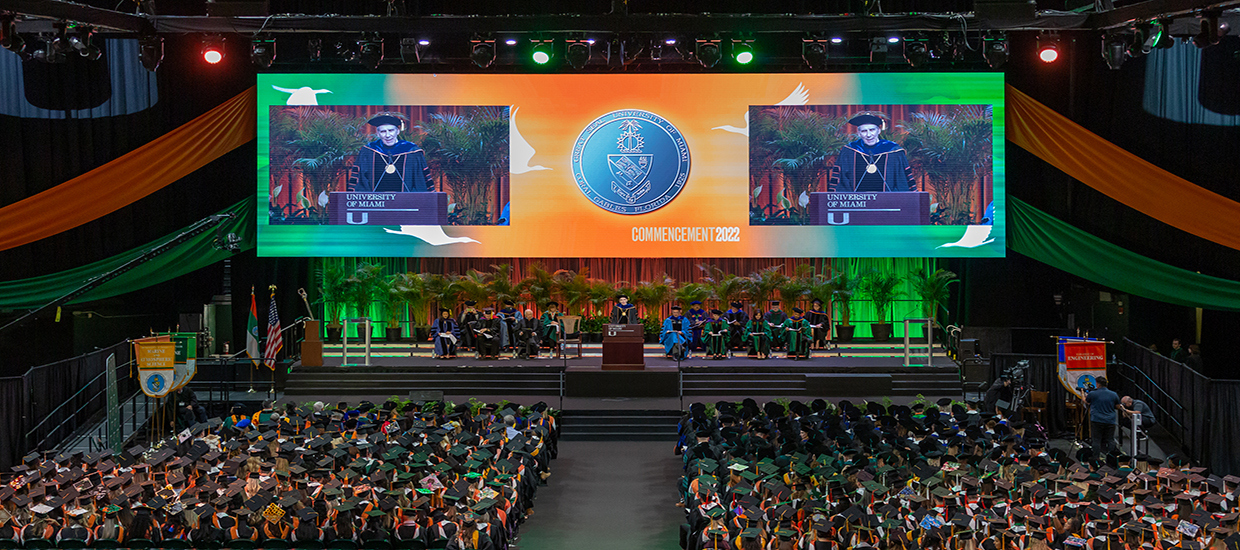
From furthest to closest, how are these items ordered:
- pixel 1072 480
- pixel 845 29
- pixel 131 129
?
pixel 131 129 → pixel 845 29 → pixel 1072 480

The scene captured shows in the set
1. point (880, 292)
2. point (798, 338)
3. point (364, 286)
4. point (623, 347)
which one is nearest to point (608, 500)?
point (623, 347)

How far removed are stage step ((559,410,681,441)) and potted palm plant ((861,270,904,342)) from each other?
294 inches

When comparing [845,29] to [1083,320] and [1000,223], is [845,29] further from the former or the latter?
[1083,320]

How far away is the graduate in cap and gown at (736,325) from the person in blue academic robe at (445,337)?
568 cm

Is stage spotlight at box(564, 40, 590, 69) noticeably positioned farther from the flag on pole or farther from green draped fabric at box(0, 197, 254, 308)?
green draped fabric at box(0, 197, 254, 308)

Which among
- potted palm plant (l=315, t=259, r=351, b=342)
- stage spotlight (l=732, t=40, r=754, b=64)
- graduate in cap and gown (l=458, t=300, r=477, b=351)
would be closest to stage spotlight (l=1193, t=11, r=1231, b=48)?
stage spotlight (l=732, t=40, r=754, b=64)

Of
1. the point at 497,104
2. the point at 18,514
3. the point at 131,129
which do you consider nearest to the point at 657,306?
the point at 497,104

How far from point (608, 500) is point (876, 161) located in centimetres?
1176

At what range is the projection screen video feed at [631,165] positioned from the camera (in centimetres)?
2353

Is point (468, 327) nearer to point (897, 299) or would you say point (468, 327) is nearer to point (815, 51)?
point (897, 299)

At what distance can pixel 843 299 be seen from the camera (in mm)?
23984

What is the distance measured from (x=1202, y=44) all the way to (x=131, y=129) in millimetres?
20195

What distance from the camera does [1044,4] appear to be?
71.3ft

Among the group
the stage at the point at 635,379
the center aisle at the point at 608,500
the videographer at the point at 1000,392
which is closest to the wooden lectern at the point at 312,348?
the stage at the point at 635,379
